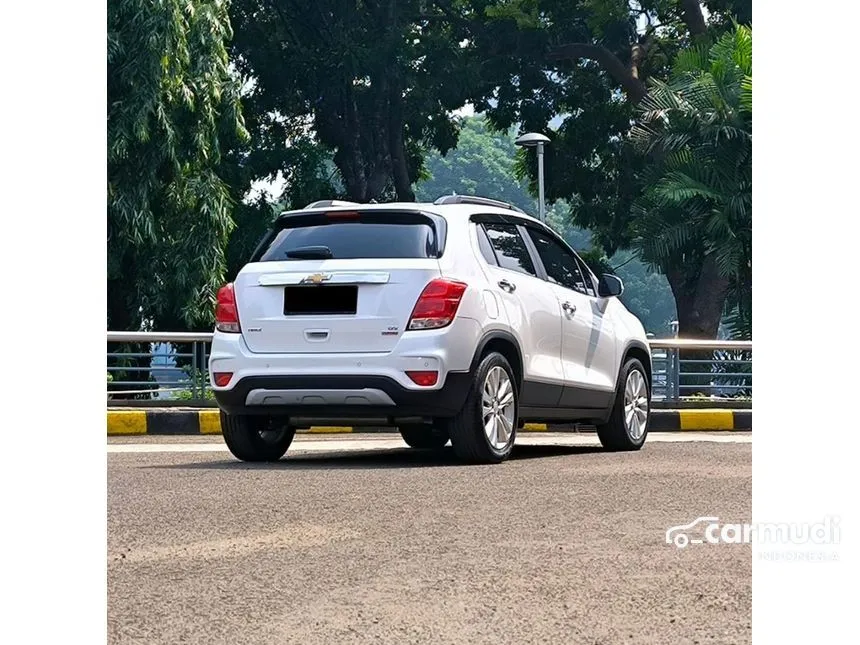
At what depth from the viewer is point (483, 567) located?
5.46 meters

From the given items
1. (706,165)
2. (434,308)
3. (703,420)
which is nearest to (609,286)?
(434,308)

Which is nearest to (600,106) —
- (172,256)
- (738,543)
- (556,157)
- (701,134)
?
(556,157)

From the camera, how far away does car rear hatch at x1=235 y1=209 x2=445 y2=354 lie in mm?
9391

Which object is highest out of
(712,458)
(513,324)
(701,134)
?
(701,134)

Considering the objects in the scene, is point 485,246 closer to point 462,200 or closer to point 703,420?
point 462,200

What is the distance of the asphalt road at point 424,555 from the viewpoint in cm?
448

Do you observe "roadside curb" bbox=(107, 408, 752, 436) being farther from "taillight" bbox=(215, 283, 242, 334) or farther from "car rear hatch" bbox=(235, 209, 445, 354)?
"car rear hatch" bbox=(235, 209, 445, 354)

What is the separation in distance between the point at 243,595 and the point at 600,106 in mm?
29756

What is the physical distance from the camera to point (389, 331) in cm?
935

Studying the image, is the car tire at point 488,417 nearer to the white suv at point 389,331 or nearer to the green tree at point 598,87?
the white suv at point 389,331

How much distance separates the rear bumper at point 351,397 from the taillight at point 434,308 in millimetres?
336

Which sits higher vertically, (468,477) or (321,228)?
(321,228)

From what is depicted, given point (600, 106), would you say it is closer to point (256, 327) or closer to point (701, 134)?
point (701, 134)

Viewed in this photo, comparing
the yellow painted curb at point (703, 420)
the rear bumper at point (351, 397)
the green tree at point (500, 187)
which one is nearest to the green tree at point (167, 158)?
the yellow painted curb at point (703, 420)
